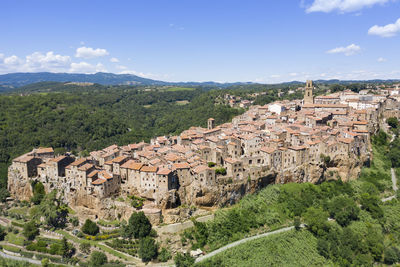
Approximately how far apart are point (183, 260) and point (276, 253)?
11.7m

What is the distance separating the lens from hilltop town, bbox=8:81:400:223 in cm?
3772

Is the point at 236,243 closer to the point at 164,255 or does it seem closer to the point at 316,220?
the point at 164,255

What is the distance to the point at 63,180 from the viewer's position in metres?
42.4

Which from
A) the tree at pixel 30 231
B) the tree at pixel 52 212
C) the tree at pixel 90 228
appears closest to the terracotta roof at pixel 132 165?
the tree at pixel 90 228

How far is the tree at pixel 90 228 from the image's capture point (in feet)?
121

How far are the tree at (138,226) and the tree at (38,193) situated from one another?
17761mm

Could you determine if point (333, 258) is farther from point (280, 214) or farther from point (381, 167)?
point (381, 167)

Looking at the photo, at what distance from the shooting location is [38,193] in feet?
144

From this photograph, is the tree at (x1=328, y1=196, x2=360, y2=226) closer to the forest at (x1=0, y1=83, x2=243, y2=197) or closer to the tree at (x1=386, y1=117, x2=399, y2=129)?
the tree at (x1=386, y1=117, x2=399, y2=129)

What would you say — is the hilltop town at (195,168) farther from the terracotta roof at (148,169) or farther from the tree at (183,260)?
the tree at (183,260)

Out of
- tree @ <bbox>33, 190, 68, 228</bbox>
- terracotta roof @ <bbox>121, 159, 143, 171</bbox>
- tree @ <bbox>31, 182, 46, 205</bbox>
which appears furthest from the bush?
tree @ <bbox>31, 182, 46, 205</bbox>

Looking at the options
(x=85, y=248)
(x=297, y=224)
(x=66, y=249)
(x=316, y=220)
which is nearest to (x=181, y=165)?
(x=85, y=248)

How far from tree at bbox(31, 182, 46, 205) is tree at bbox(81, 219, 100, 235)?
11.2 m

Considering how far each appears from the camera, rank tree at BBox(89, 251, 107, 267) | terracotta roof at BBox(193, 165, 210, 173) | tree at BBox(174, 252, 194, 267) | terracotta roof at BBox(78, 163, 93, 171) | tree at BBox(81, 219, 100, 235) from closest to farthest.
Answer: tree at BBox(174, 252, 194, 267)
tree at BBox(89, 251, 107, 267)
tree at BBox(81, 219, 100, 235)
terracotta roof at BBox(193, 165, 210, 173)
terracotta roof at BBox(78, 163, 93, 171)
